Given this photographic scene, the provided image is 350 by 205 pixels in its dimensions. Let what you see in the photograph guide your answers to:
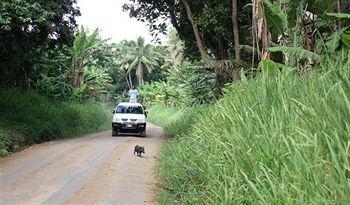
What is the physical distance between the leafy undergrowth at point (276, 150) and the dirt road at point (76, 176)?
123 centimetres

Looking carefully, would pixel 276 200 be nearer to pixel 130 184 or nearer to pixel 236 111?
pixel 236 111

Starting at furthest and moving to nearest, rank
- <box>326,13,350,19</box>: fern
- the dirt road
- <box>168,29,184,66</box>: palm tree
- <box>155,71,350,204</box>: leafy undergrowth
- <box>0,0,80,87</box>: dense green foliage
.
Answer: <box>168,29,184,66</box>: palm tree
<box>0,0,80,87</box>: dense green foliage
the dirt road
<box>326,13,350,19</box>: fern
<box>155,71,350,204</box>: leafy undergrowth

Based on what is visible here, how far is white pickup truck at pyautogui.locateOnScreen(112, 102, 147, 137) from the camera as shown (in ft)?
74.2

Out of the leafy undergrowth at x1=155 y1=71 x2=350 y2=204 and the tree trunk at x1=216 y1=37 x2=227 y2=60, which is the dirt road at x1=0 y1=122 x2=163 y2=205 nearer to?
the leafy undergrowth at x1=155 y1=71 x2=350 y2=204

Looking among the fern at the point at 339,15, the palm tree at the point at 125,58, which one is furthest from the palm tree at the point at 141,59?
the fern at the point at 339,15

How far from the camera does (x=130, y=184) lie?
978cm

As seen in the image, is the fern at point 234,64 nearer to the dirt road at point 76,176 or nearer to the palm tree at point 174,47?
the dirt road at point 76,176

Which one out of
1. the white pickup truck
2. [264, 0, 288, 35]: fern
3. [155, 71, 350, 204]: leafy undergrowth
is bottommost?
the white pickup truck

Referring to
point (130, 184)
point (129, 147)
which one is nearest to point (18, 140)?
point (129, 147)

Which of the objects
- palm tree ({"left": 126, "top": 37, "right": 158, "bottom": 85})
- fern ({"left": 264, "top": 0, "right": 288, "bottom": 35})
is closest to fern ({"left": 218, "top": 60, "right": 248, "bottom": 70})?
fern ({"left": 264, "top": 0, "right": 288, "bottom": 35})

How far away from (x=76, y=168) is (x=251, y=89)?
5.44 m

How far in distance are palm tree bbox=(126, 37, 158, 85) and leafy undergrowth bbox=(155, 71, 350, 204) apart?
64.1m

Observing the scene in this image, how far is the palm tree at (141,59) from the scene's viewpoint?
236 ft

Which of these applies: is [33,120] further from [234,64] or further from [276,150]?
[276,150]
